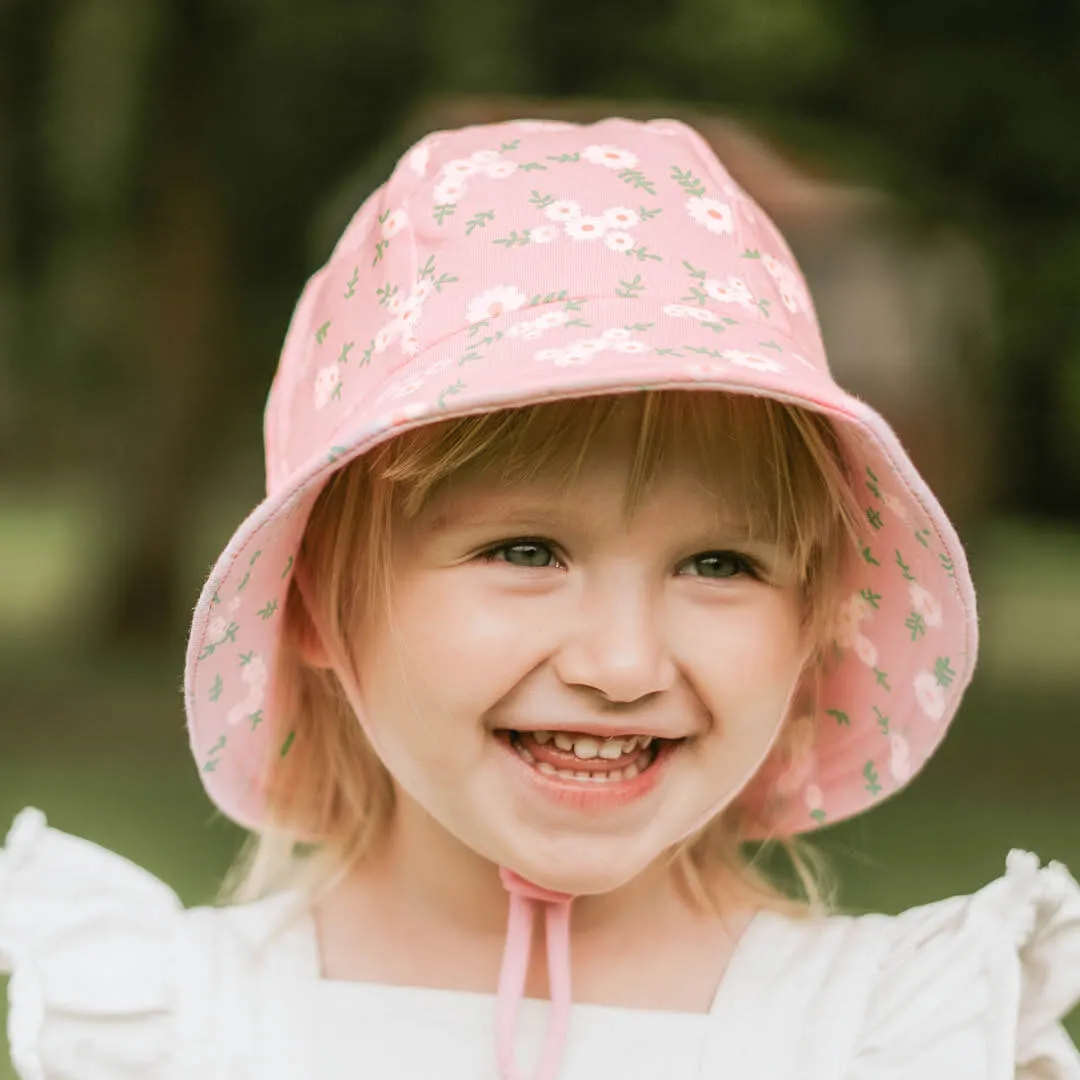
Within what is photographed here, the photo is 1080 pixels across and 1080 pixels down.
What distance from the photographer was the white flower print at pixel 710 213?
141cm

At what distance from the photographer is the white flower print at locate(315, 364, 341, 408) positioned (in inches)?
56.4

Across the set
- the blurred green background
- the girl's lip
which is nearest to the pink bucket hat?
the girl's lip

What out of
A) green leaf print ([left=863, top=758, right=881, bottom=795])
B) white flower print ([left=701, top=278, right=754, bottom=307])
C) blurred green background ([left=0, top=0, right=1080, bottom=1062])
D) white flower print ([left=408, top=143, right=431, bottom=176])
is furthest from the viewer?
blurred green background ([left=0, top=0, right=1080, bottom=1062])

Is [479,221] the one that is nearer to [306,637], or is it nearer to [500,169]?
[500,169]

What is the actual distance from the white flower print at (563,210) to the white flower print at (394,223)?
136 millimetres

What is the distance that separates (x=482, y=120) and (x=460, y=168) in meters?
3.60

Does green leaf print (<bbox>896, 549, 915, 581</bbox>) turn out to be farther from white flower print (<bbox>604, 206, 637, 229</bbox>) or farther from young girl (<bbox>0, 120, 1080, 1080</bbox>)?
white flower print (<bbox>604, 206, 637, 229</bbox>)

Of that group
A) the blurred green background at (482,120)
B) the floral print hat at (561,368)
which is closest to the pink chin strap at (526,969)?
the floral print hat at (561,368)

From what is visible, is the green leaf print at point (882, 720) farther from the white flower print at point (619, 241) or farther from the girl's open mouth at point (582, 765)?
the white flower print at point (619, 241)

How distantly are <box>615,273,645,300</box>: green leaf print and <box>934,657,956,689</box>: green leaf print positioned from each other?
0.44m

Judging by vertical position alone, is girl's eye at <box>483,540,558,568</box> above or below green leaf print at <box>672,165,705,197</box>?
below

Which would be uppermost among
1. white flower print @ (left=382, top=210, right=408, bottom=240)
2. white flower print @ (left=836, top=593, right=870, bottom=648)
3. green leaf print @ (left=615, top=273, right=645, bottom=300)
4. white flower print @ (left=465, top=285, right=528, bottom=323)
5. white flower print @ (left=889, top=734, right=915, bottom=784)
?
white flower print @ (left=382, top=210, right=408, bottom=240)

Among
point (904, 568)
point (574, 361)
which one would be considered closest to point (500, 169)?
point (574, 361)

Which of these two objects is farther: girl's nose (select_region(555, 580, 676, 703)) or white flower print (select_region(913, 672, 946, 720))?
white flower print (select_region(913, 672, 946, 720))
